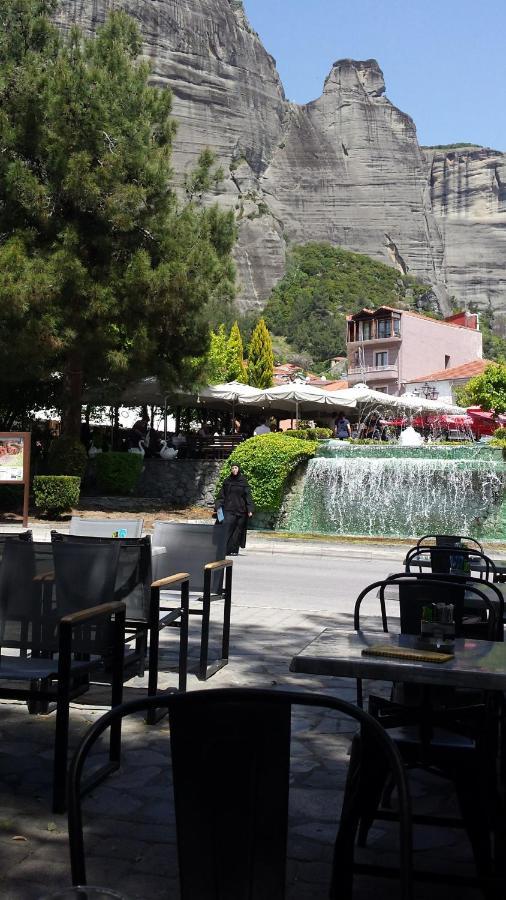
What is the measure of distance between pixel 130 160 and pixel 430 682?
2188cm

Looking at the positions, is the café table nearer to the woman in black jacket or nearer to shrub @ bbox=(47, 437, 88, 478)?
the woman in black jacket

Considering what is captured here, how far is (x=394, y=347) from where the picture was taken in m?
79.2

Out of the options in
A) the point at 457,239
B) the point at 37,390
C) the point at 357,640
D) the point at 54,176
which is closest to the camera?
the point at 357,640

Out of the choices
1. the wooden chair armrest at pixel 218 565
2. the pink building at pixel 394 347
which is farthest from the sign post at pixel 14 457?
the pink building at pixel 394 347

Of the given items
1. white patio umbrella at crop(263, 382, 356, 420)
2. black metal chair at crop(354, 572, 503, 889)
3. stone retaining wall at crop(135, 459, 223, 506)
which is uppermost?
white patio umbrella at crop(263, 382, 356, 420)

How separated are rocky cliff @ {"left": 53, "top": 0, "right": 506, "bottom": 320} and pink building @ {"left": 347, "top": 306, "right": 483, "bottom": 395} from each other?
5120cm

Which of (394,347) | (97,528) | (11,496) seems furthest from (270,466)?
(394,347)

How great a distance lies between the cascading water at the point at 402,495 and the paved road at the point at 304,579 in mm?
5396

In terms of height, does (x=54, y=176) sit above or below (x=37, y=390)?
above

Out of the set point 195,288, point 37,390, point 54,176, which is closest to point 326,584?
point 195,288

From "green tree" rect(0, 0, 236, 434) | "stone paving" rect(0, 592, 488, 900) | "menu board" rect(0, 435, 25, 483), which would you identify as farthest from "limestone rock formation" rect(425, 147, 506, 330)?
"stone paving" rect(0, 592, 488, 900)

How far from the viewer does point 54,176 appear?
915 inches

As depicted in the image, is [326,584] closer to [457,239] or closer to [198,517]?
[198,517]

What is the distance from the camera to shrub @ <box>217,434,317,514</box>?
75.5ft
